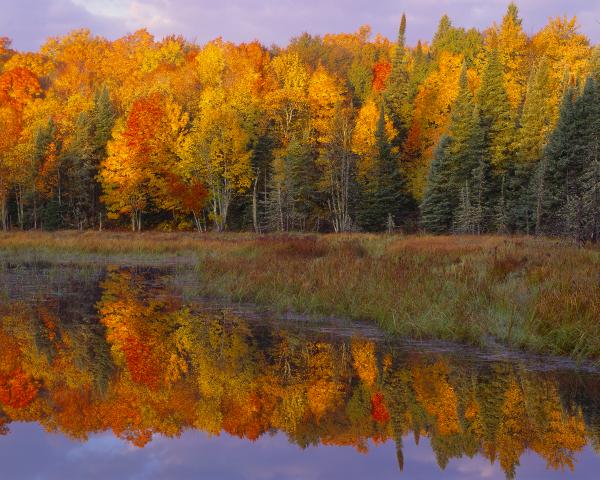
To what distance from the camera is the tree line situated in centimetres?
3781

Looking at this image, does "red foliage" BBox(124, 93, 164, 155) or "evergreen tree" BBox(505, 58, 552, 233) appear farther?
"red foliage" BBox(124, 93, 164, 155)

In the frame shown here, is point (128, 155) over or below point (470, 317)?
over

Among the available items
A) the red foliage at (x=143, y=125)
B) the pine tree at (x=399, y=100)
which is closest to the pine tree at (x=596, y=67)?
the pine tree at (x=399, y=100)

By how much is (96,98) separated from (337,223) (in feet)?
Answer: 78.6

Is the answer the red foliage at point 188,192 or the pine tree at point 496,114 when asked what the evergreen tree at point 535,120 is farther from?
the red foliage at point 188,192

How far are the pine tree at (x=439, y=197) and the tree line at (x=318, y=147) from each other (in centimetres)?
10

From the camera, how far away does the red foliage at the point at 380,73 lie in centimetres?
5924

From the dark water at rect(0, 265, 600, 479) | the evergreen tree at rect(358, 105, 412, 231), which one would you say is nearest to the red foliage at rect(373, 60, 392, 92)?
the evergreen tree at rect(358, 105, 412, 231)

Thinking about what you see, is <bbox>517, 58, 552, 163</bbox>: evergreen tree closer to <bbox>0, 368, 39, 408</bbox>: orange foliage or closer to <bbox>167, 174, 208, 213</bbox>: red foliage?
<bbox>167, 174, 208, 213</bbox>: red foliage

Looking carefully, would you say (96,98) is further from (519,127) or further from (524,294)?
(524,294)

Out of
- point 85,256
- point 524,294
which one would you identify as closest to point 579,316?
point 524,294

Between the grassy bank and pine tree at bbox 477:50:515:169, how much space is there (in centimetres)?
2293

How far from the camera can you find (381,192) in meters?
41.5

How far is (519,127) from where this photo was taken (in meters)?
40.7
